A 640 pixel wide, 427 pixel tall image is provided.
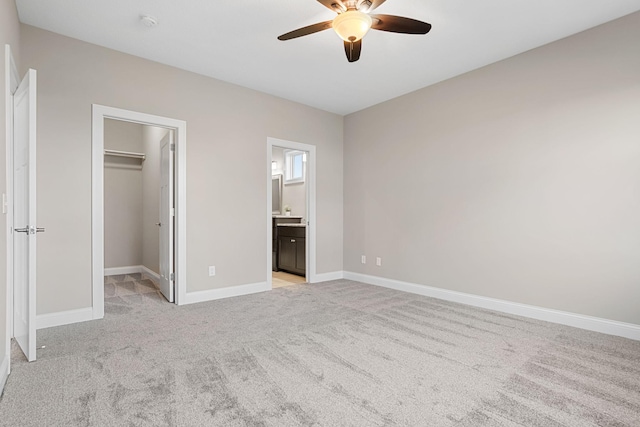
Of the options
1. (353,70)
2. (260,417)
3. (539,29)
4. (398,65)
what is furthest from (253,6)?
(260,417)

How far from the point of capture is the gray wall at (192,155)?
3.05m

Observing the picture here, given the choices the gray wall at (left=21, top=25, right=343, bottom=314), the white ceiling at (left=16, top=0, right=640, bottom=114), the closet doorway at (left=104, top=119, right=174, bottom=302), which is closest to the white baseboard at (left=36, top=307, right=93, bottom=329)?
the gray wall at (left=21, top=25, right=343, bottom=314)

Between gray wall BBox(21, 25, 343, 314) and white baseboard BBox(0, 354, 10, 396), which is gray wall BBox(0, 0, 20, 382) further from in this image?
gray wall BBox(21, 25, 343, 314)

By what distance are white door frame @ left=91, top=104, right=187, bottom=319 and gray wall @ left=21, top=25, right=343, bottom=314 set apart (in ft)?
0.19

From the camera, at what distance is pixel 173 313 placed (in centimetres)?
343

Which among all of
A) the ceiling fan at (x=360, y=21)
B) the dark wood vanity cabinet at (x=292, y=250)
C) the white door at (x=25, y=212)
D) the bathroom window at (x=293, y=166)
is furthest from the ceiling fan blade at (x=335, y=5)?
the bathroom window at (x=293, y=166)

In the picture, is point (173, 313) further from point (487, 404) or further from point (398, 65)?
point (398, 65)

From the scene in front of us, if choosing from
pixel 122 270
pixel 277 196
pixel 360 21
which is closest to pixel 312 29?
pixel 360 21

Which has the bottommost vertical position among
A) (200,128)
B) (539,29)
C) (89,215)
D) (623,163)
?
(89,215)

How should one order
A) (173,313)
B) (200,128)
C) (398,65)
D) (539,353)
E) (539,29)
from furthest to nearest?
1. (200,128)
2. (398,65)
3. (173,313)
4. (539,29)
5. (539,353)

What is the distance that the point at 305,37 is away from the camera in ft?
10.3

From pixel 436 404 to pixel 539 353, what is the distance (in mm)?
1227

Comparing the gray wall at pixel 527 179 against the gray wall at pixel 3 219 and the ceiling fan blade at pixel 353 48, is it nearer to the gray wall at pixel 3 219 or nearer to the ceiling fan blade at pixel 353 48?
the ceiling fan blade at pixel 353 48

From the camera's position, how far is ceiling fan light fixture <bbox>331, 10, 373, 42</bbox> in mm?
2229
